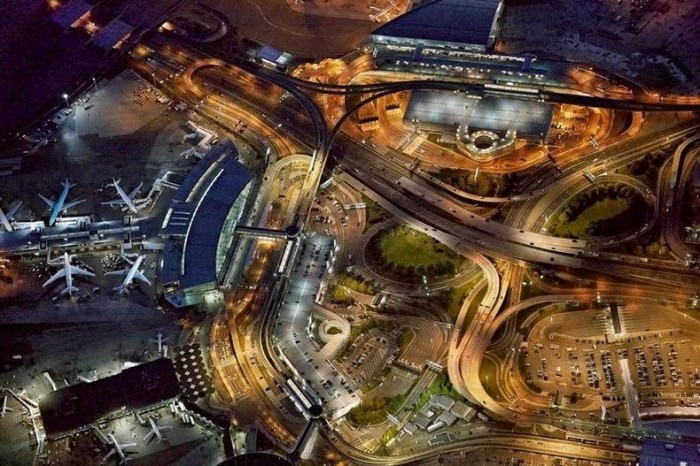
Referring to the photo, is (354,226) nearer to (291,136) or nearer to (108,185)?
(291,136)

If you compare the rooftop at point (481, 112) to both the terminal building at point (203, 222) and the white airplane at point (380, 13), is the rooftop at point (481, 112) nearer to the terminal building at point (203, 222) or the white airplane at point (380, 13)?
the white airplane at point (380, 13)

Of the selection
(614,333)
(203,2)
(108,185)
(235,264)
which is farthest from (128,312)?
(203,2)

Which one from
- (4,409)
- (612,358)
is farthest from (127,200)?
(612,358)

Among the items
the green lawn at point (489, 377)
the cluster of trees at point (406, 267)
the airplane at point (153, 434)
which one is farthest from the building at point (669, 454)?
the airplane at point (153, 434)

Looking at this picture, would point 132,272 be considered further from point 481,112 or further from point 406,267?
point 481,112

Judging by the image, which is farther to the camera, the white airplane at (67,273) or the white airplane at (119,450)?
the white airplane at (67,273)
